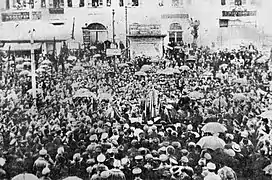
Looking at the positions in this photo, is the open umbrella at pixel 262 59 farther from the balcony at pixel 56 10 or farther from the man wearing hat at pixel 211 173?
the balcony at pixel 56 10

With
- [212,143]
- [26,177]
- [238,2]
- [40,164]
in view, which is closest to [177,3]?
[238,2]

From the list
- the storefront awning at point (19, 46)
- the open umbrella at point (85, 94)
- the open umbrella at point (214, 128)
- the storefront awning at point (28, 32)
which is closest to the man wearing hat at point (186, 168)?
the open umbrella at point (214, 128)

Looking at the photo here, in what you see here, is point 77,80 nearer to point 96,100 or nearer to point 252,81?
point 96,100

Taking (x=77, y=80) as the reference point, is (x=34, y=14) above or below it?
above

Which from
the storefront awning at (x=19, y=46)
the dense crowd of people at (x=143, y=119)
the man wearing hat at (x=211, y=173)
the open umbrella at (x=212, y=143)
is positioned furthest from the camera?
the storefront awning at (x=19, y=46)

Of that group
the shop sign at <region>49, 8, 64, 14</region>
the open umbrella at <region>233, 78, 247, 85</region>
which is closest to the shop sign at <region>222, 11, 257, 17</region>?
the open umbrella at <region>233, 78, 247, 85</region>

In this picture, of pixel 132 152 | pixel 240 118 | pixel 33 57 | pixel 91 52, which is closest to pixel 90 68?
pixel 91 52
